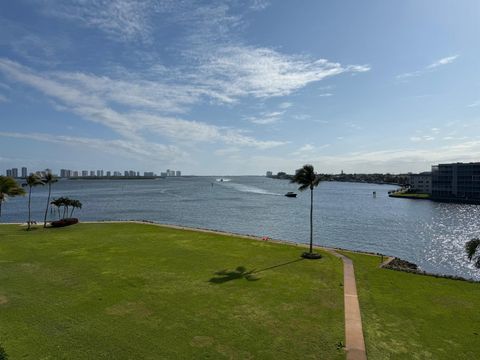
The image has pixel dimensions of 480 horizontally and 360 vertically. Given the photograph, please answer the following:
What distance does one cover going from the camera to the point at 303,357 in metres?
14.1

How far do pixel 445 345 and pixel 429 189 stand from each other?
184 metres

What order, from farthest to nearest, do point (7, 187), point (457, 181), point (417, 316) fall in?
point (457, 181), point (7, 187), point (417, 316)

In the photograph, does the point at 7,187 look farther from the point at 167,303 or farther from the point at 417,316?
the point at 417,316

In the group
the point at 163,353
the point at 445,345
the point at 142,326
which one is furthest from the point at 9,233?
the point at 445,345

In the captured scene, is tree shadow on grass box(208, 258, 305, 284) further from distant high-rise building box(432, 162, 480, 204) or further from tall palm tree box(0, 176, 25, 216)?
distant high-rise building box(432, 162, 480, 204)

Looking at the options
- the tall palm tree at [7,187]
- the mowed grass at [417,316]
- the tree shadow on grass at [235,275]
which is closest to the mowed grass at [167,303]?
the tree shadow on grass at [235,275]

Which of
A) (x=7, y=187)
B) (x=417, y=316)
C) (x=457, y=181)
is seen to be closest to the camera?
(x=417, y=316)

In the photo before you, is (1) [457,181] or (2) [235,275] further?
(1) [457,181]

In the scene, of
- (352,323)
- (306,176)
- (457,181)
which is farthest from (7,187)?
(457,181)

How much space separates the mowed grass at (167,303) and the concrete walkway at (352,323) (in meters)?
0.41

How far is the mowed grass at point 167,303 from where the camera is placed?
14664mm

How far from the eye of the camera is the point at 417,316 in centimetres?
1845

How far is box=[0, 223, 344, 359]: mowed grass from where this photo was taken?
14.7m

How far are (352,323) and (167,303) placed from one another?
10.5 metres
